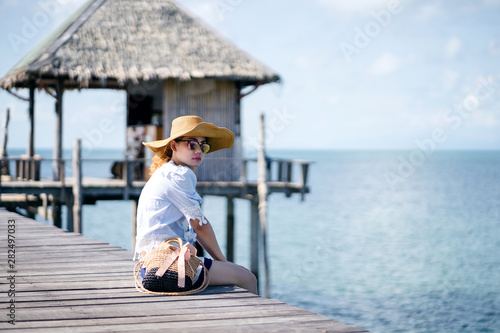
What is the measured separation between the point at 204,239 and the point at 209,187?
36.1 ft

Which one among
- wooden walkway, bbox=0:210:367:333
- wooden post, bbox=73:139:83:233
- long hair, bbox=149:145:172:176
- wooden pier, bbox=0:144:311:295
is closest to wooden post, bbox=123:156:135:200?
wooden pier, bbox=0:144:311:295

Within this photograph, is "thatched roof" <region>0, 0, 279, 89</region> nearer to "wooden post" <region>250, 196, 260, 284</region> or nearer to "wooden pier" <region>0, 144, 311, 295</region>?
"wooden pier" <region>0, 144, 311, 295</region>

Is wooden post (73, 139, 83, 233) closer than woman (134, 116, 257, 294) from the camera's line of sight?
No

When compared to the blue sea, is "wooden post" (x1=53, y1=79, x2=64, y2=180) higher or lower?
higher

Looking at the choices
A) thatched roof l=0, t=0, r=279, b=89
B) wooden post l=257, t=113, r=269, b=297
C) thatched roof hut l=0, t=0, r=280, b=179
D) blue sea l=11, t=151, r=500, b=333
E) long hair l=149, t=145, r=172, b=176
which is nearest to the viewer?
long hair l=149, t=145, r=172, b=176

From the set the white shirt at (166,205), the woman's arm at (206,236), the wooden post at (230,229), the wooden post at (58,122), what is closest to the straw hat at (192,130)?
the white shirt at (166,205)

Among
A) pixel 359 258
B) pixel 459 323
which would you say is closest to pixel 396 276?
pixel 359 258

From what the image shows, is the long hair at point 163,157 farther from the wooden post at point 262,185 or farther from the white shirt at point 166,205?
the wooden post at point 262,185

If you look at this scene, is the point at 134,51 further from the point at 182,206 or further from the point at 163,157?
the point at 182,206

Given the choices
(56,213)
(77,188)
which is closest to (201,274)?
(77,188)

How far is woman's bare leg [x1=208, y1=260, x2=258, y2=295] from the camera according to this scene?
4.88 metres

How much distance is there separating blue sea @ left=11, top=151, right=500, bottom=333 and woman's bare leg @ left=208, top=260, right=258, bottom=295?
1072 cm

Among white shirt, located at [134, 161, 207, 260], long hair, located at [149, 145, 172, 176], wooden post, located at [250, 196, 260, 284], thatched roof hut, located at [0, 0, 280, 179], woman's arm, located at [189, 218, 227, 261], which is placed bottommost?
wooden post, located at [250, 196, 260, 284]

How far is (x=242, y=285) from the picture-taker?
16.2 ft
